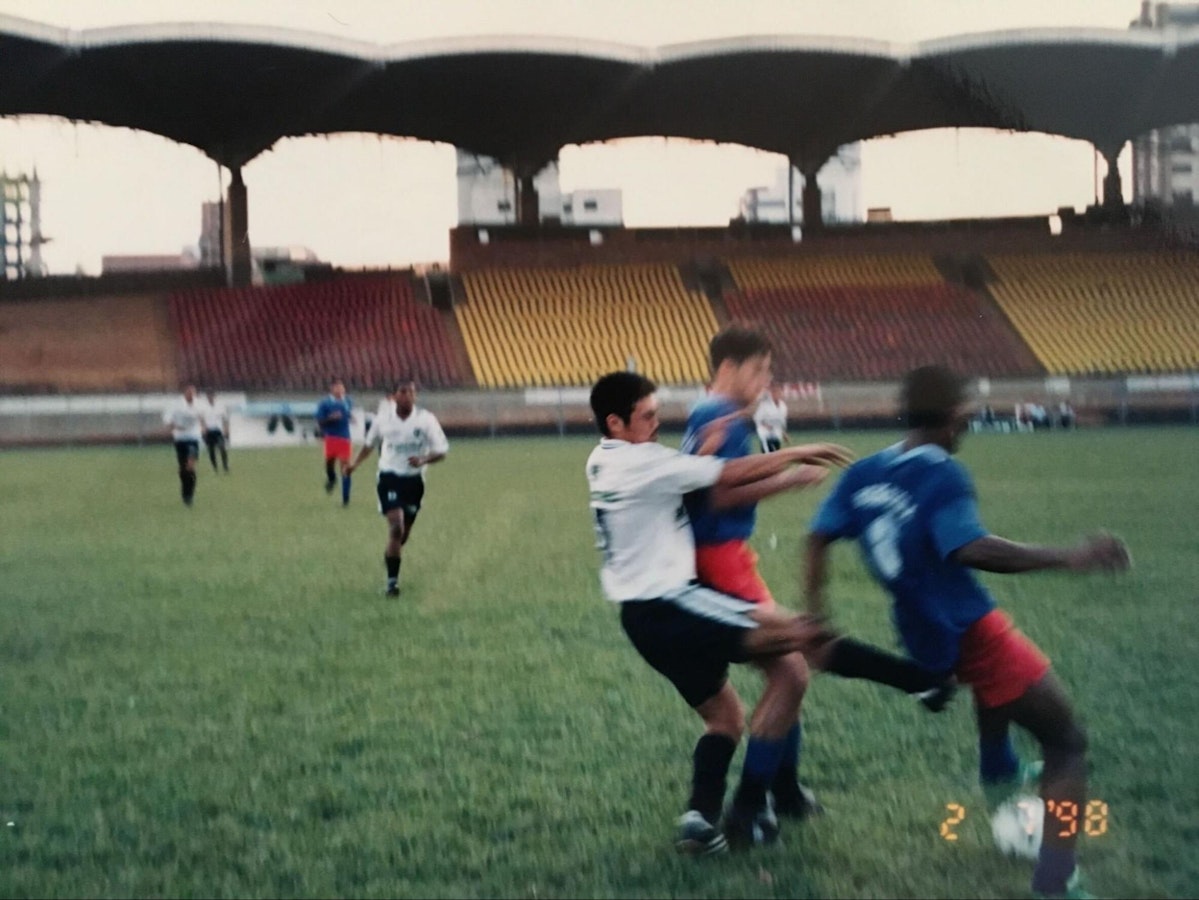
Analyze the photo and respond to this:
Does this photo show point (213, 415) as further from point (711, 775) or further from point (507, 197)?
point (711, 775)

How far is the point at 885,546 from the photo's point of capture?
112 inches

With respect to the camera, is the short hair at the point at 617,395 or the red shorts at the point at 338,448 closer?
the short hair at the point at 617,395

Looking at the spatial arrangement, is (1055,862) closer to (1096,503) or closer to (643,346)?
(643,346)

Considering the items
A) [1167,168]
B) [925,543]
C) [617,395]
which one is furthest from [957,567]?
[1167,168]

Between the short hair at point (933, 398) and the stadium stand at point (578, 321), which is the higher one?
the stadium stand at point (578, 321)

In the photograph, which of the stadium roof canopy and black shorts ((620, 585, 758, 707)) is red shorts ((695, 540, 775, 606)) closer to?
black shorts ((620, 585, 758, 707))

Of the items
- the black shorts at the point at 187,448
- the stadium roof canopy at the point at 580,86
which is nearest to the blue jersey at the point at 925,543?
the stadium roof canopy at the point at 580,86

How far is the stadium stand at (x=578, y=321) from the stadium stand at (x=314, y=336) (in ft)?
1.12

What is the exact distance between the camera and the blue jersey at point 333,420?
1298 centimetres

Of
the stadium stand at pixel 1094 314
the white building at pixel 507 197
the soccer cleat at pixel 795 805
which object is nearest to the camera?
the soccer cleat at pixel 795 805

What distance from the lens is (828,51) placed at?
199 inches

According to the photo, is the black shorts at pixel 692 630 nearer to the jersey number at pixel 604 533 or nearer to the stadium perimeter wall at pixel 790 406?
the jersey number at pixel 604 533

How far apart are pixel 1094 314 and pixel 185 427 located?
30.6 feet

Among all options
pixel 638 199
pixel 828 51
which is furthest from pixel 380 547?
pixel 828 51
